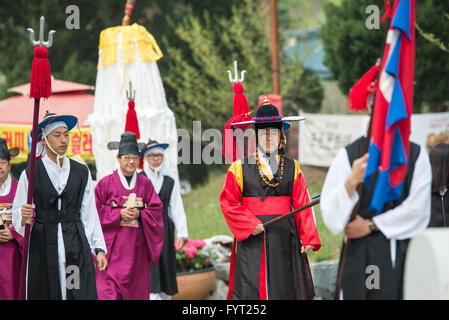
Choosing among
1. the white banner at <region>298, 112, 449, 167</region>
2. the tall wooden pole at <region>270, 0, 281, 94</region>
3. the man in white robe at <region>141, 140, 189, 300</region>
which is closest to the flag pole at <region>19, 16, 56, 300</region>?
the man in white robe at <region>141, 140, 189, 300</region>

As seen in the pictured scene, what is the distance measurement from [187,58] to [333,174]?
12.6 m

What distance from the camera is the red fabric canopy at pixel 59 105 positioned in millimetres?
10133

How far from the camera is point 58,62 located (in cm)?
1675

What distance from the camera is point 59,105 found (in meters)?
10.2

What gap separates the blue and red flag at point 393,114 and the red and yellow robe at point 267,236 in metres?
1.85

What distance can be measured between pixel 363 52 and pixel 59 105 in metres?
5.40

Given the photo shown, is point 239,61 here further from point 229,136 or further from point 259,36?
point 229,136

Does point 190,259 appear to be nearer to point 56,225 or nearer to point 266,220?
point 266,220

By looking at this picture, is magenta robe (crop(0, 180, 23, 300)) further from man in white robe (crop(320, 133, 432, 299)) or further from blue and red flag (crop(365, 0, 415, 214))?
blue and red flag (crop(365, 0, 415, 214))

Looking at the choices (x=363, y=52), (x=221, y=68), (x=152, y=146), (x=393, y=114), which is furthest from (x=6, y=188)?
(x=221, y=68)

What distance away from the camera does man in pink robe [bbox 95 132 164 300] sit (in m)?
6.67
